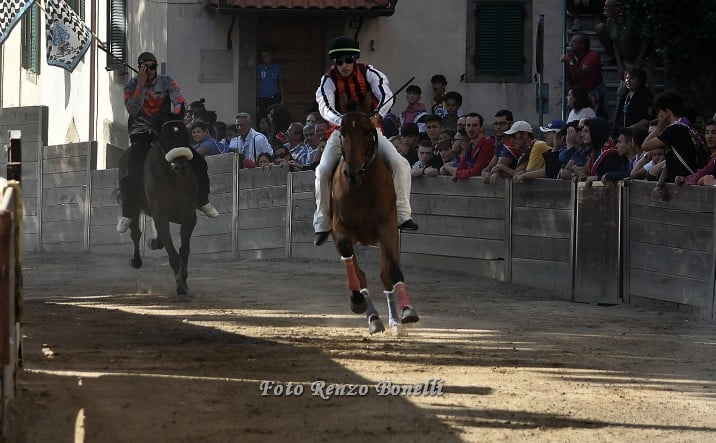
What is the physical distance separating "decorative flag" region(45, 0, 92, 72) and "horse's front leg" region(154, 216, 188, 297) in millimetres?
9916

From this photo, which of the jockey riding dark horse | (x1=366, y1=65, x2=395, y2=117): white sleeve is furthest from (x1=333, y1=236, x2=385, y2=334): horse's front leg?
the jockey riding dark horse

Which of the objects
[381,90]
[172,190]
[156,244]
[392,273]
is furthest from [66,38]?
[392,273]

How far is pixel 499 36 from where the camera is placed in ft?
82.7

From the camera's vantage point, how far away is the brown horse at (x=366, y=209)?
40.1ft

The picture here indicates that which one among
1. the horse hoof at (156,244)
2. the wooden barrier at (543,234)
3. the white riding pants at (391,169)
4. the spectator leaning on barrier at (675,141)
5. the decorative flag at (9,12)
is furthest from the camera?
the decorative flag at (9,12)

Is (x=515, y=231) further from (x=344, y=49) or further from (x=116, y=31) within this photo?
(x=116, y=31)

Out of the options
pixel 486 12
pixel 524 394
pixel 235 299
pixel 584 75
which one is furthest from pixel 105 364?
pixel 486 12

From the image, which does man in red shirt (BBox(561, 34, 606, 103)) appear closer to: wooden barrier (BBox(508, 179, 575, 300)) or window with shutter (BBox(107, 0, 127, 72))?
wooden barrier (BBox(508, 179, 575, 300))

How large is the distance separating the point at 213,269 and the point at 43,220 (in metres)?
6.96

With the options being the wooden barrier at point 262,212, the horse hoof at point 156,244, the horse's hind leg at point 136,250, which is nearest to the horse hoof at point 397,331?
the horse hoof at point 156,244

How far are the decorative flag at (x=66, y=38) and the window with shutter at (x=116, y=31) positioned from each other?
4.38ft

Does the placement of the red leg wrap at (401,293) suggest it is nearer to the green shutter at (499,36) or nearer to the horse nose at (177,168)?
the horse nose at (177,168)

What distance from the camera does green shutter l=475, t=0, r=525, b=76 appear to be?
25125mm

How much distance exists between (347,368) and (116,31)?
18.1 meters
